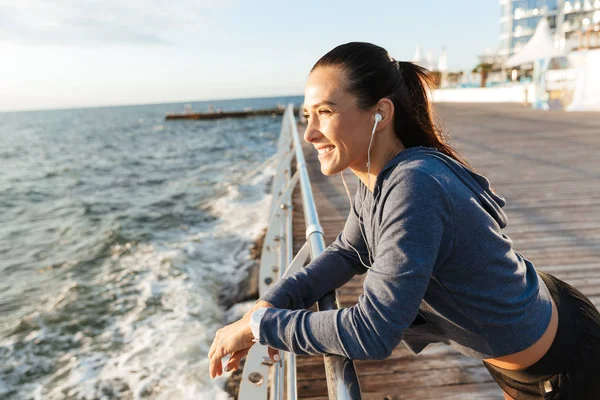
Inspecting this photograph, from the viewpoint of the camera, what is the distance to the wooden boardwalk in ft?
7.79

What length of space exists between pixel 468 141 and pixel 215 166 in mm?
12605

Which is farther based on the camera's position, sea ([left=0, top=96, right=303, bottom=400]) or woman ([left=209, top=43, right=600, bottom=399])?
sea ([left=0, top=96, right=303, bottom=400])

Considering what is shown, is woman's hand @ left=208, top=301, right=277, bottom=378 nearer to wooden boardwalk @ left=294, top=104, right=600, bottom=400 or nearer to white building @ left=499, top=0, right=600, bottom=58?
wooden boardwalk @ left=294, top=104, right=600, bottom=400

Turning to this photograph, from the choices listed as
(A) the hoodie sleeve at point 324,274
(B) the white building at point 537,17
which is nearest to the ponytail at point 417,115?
(A) the hoodie sleeve at point 324,274

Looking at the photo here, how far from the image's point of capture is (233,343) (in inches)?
52.7

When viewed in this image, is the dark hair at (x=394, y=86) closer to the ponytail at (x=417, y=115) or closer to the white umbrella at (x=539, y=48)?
the ponytail at (x=417, y=115)

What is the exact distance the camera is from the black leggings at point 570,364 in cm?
127

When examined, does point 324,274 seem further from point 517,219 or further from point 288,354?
point 517,219

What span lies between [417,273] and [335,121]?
0.54 m

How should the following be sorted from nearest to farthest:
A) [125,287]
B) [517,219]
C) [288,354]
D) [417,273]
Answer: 1. [417,273]
2. [288,354]
3. [517,219]
4. [125,287]

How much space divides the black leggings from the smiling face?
33.0 inches

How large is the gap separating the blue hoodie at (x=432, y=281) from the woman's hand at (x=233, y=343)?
122mm

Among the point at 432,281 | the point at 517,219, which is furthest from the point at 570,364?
the point at 517,219

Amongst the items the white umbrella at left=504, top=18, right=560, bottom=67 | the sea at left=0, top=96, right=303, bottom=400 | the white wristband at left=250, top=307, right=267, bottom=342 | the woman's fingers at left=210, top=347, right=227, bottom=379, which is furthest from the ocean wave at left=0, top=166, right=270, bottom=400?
the white umbrella at left=504, top=18, right=560, bottom=67
